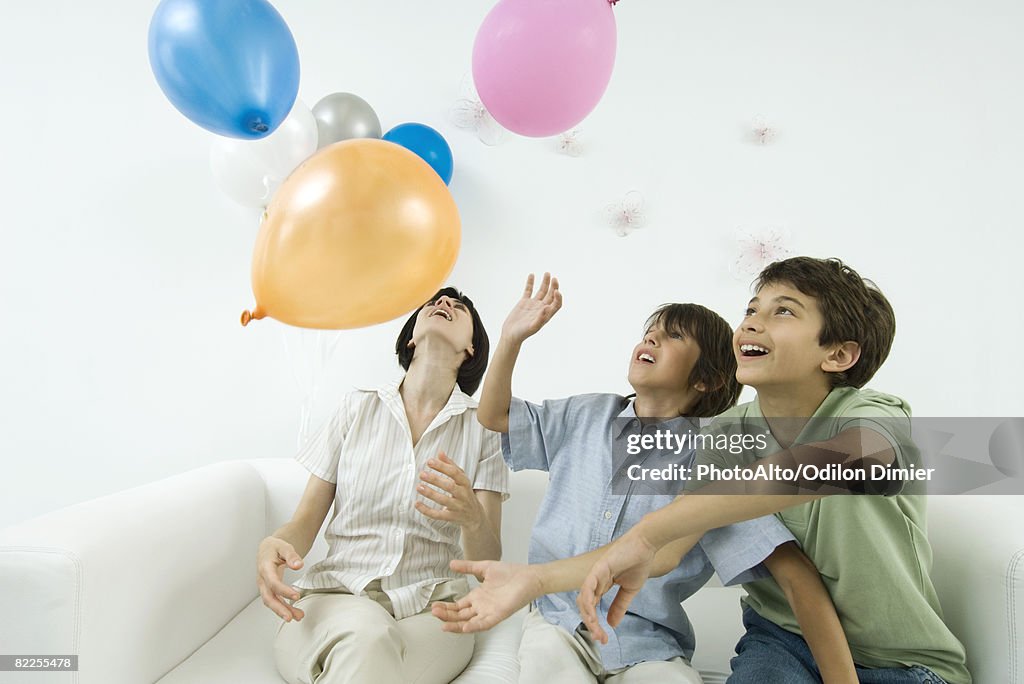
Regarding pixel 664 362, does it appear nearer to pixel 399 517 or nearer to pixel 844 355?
pixel 844 355

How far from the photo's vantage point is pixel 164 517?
1.38 metres

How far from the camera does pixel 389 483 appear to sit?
1.54 meters

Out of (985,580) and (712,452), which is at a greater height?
(712,452)

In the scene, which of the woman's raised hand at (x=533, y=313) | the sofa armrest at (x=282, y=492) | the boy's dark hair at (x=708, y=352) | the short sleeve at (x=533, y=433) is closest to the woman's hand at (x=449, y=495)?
the short sleeve at (x=533, y=433)

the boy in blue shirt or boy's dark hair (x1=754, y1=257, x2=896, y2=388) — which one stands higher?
boy's dark hair (x1=754, y1=257, x2=896, y2=388)

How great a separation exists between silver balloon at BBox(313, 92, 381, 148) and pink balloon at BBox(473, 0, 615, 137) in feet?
1.77

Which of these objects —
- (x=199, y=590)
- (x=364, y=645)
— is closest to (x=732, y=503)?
(x=364, y=645)

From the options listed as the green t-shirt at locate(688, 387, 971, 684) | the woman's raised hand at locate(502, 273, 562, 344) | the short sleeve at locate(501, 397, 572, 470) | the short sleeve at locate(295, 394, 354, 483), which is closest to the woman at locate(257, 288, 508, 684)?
the short sleeve at locate(295, 394, 354, 483)

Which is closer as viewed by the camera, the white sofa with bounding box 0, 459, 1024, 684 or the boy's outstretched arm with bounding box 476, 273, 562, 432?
the white sofa with bounding box 0, 459, 1024, 684

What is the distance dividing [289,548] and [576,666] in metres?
0.52

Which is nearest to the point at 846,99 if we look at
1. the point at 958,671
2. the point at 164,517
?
the point at 958,671

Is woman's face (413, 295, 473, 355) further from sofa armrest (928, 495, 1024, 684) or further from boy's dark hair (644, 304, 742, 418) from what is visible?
sofa armrest (928, 495, 1024, 684)

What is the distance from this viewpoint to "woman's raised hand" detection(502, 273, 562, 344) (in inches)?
51.1

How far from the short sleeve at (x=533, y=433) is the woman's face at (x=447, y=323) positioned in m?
0.23
